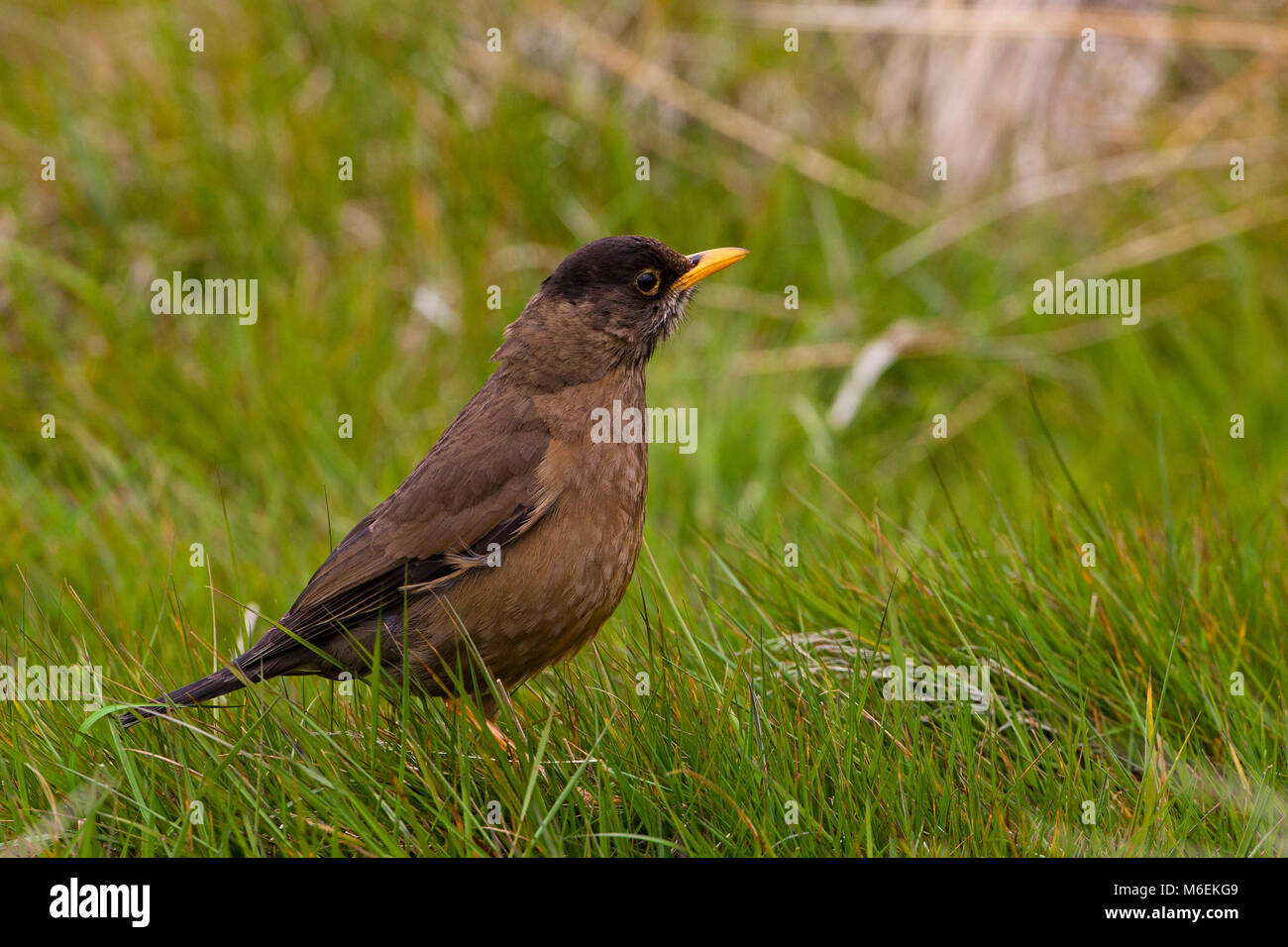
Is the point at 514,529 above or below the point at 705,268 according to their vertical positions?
below

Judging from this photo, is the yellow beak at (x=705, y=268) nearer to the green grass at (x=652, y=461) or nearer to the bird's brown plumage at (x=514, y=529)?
the bird's brown plumage at (x=514, y=529)

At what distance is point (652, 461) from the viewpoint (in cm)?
557

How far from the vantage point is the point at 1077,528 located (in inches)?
153

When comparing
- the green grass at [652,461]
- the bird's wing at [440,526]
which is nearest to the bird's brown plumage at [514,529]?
the bird's wing at [440,526]

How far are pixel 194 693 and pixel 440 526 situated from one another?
0.70m

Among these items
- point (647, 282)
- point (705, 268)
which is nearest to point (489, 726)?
point (647, 282)

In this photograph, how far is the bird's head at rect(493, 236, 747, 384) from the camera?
3.65 meters

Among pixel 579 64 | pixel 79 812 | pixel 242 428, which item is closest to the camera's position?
pixel 79 812

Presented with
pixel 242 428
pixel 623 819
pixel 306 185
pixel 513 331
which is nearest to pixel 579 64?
pixel 306 185

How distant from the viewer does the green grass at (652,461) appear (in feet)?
9.38

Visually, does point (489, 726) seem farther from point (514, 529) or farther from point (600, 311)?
point (600, 311)

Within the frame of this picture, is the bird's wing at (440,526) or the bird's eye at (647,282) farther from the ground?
the bird's eye at (647,282)
